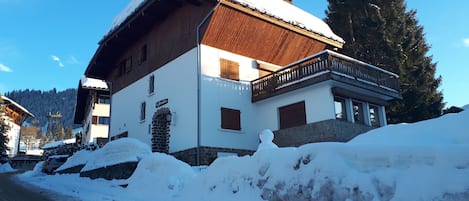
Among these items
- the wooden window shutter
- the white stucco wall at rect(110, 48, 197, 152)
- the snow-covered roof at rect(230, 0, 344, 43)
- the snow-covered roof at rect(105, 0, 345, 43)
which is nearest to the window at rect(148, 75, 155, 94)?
the white stucco wall at rect(110, 48, 197, 152)

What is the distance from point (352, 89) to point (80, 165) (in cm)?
1381

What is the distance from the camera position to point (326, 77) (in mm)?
15688

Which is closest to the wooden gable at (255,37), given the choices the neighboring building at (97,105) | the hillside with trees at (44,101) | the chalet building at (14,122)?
the neighboring building at (97,105)

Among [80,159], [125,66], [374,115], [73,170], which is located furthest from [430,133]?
[125,66]

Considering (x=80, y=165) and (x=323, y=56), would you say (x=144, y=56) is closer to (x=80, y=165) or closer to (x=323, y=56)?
(x=80, y=165)

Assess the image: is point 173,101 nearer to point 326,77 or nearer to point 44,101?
point 326,77

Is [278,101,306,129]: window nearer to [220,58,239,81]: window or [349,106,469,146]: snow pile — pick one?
[220,58,239,81]: window

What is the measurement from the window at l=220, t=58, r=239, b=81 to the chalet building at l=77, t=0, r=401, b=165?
5 centimetres

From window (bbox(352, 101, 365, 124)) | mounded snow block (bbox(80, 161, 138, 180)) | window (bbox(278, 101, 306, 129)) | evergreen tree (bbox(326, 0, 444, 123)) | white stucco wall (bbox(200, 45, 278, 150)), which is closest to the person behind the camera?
mounded snow block (bbox(80, 161, 138, 180))

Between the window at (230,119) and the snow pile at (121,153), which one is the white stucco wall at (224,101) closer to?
the window at (230,119)

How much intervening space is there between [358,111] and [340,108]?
187cm

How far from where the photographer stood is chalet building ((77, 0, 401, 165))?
16.6 metres

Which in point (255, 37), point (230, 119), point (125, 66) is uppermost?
point (125, 66)

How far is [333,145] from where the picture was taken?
19.6 ft
